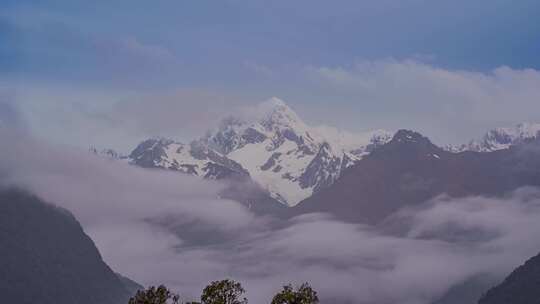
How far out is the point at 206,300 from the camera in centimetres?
12031

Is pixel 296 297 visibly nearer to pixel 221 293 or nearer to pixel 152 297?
pixel 221 293

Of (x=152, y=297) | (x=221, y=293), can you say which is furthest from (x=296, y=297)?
(x=152, y=297)

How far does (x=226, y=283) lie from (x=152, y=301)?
11437 mm

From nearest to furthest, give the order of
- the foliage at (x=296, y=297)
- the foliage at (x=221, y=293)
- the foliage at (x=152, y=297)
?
the foliage at (x=296, y=297) < the foliage at (x=221, y=293) < the foliage at (x=152, y=297)

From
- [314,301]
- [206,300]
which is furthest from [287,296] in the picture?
[206,300]

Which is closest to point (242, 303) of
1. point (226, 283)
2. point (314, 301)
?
point (226, 283)

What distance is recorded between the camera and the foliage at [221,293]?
120 meters

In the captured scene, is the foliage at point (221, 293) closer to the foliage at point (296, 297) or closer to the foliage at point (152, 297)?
the foliage at point (152, 297)

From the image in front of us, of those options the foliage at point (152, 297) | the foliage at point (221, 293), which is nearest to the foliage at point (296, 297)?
the foliage at point (221, 293)

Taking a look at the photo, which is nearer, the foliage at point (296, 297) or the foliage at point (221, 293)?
the foliage at point (296, 297)

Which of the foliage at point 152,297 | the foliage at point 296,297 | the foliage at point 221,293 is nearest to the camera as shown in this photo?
the foliage at point 296,297

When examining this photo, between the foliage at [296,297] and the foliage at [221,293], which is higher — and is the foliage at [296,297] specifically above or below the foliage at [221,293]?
below

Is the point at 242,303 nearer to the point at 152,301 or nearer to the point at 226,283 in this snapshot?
the point at 226,283

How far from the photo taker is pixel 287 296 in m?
116
